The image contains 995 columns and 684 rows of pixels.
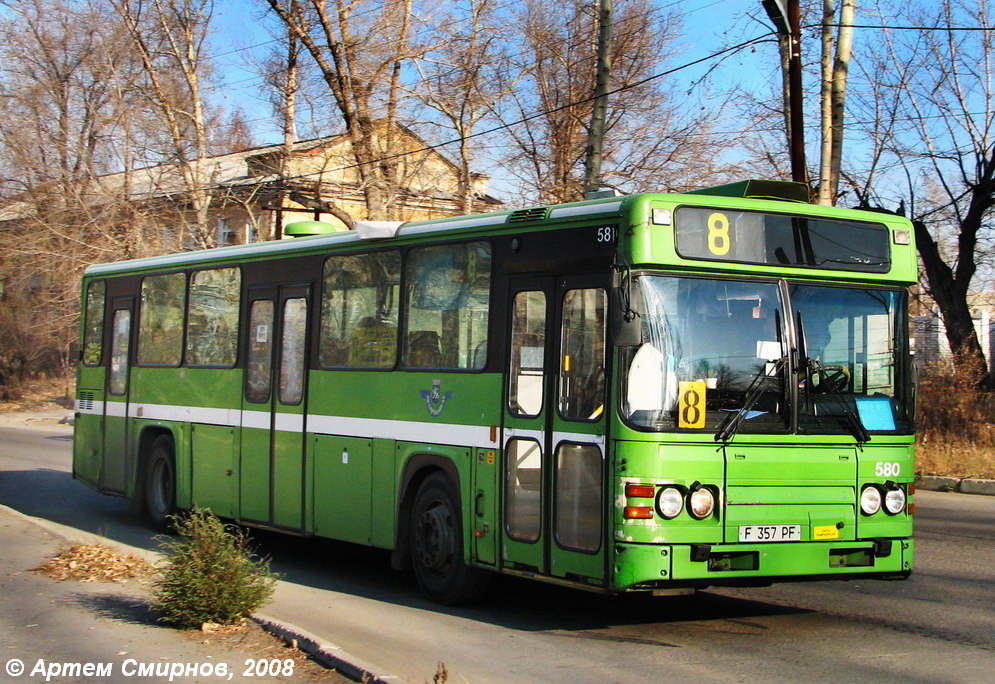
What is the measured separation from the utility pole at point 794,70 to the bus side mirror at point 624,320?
36.6 ft

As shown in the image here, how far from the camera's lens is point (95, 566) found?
35.0 ft

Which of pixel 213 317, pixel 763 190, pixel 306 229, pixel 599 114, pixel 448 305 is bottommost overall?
pixel 448 305

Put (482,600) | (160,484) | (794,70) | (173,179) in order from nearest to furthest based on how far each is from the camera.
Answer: (482,600) < (160,484) < (794,70) < (173,179)

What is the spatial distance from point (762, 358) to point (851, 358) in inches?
31.7

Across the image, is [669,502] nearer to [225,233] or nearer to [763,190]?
[763,190]

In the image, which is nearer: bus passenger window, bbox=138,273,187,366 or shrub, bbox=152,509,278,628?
shrub, bbox=152,509,278,628

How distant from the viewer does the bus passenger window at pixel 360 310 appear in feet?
35.6

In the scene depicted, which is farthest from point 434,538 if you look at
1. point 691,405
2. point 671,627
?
point 691,405

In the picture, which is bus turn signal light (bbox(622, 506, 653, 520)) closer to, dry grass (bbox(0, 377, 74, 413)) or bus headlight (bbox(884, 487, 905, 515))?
bus headlight (bbox(884, 487, 905, 515))

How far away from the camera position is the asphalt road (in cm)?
751

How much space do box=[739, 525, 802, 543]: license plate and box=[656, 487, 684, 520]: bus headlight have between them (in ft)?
1.63

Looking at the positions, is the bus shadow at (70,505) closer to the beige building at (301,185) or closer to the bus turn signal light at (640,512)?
the bus turn signal light at (640,512)

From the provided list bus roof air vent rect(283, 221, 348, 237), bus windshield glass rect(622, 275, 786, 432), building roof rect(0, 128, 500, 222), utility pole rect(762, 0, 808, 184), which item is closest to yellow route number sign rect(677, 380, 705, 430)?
bus windshield glass rect(622, 275, 786, 432)

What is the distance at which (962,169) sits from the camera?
28.8m
